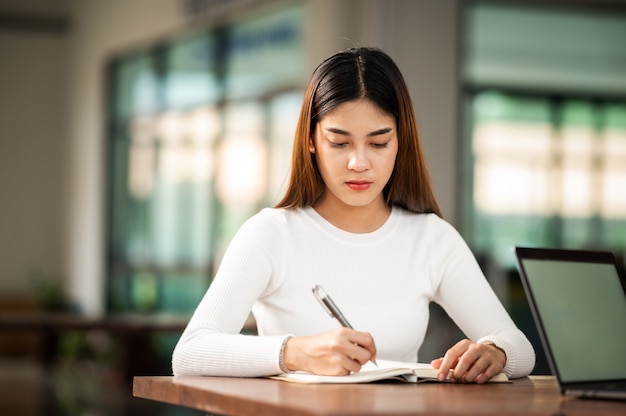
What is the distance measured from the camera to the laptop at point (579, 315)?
5.84ft

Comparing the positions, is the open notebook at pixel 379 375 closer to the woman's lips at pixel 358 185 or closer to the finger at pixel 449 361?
the finger at pixel 449 361

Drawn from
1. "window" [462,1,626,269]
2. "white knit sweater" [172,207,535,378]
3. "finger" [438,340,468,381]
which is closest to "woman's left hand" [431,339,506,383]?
"finger" [438,340,468,381]

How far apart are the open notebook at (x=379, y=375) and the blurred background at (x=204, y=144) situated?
3074mm

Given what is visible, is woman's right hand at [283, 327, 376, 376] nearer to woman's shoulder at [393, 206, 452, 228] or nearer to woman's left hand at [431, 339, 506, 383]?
woman's left hand at [431, 339, 506, 383]

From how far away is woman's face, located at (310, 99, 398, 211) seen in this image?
2.16 metres

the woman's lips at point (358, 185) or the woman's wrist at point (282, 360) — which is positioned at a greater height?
the woman's lips at point (358, 185)

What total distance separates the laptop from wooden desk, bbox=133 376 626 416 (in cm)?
5

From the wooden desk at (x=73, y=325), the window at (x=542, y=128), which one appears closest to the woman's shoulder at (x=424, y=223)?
the wooden desk at (x=73, y=325)

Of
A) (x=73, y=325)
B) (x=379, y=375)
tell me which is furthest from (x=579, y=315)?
(x=73, y=325)

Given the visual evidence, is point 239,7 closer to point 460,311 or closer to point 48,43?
point 48,43

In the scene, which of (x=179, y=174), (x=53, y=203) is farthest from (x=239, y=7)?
(x=53, y=203)

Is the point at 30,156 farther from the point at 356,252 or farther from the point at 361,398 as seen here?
the point at 361,398

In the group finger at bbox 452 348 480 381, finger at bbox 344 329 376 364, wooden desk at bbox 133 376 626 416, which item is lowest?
wooden desk at bbox 133 376 626 416

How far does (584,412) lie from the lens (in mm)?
1617
